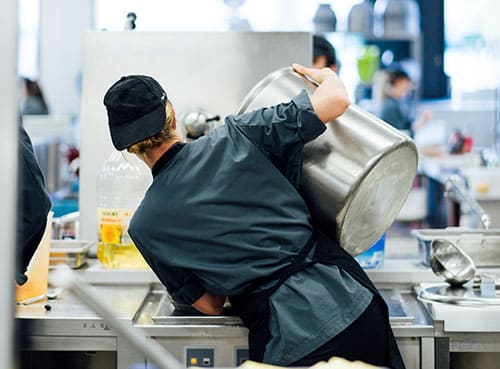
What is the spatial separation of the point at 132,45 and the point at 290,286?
1152mm

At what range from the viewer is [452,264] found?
2.21 meters

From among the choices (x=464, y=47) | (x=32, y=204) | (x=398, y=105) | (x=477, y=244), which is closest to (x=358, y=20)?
(x=398, y=105)

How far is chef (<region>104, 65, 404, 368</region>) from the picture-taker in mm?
1897

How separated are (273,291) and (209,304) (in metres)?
0.17

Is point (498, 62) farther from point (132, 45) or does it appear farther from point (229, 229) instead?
point (229, 229)

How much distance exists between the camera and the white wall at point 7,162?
1.09 meters

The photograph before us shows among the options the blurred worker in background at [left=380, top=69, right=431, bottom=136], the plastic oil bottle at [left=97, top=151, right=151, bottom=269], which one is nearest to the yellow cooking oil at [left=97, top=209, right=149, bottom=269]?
the plastic oil bottle at [left=97, top=151, right=151, bottom=269]

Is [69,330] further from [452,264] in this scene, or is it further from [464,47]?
[464,47]

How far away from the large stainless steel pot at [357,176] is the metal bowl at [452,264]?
0.19m

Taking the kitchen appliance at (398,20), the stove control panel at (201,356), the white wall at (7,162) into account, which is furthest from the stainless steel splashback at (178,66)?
the kitchen appliance at (398,20)

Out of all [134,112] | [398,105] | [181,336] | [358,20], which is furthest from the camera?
[358,20]

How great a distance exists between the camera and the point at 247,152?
192 cm

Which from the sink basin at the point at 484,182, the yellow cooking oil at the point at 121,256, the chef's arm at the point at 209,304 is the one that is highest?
the sink basin at the point at 484,182

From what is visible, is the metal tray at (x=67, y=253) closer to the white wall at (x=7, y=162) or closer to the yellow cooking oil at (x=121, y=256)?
the yellow cooking oil at (x=121, y=256)
